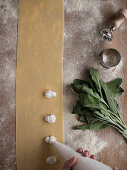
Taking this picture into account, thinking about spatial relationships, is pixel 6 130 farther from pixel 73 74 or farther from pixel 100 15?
pixel 100 15

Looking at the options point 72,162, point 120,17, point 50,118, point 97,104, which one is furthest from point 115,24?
point 72,162

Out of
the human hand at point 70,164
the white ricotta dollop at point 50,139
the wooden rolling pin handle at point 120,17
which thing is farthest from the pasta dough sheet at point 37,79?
the wooden rolling pin handle at point 120,17

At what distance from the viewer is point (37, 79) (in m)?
1.04

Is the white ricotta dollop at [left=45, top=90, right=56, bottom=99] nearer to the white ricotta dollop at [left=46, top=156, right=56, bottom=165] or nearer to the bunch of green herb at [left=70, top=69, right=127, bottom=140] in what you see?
the bunch of green herb at [left=70, top=69, right=127, bottom=140]

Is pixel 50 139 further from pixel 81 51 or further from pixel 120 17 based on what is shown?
pixel 120 17

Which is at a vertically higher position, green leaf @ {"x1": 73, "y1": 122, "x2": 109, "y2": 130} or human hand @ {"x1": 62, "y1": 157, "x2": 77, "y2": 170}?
green leaf @ {"x1": 73, "y1": 122, "x2": 109, "y2": 130}

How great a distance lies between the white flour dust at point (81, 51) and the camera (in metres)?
1.05

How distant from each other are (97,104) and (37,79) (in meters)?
0.30

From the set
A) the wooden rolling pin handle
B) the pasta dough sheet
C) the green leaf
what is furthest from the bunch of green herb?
the wooden rolling pin handle

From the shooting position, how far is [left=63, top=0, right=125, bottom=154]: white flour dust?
105 centimetres

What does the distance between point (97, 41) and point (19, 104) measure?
1.57ft

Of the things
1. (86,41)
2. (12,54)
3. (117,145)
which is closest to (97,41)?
(86,41)

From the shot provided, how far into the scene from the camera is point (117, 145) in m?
1.08

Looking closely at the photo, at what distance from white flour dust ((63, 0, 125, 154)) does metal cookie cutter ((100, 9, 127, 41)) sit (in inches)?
1.3
